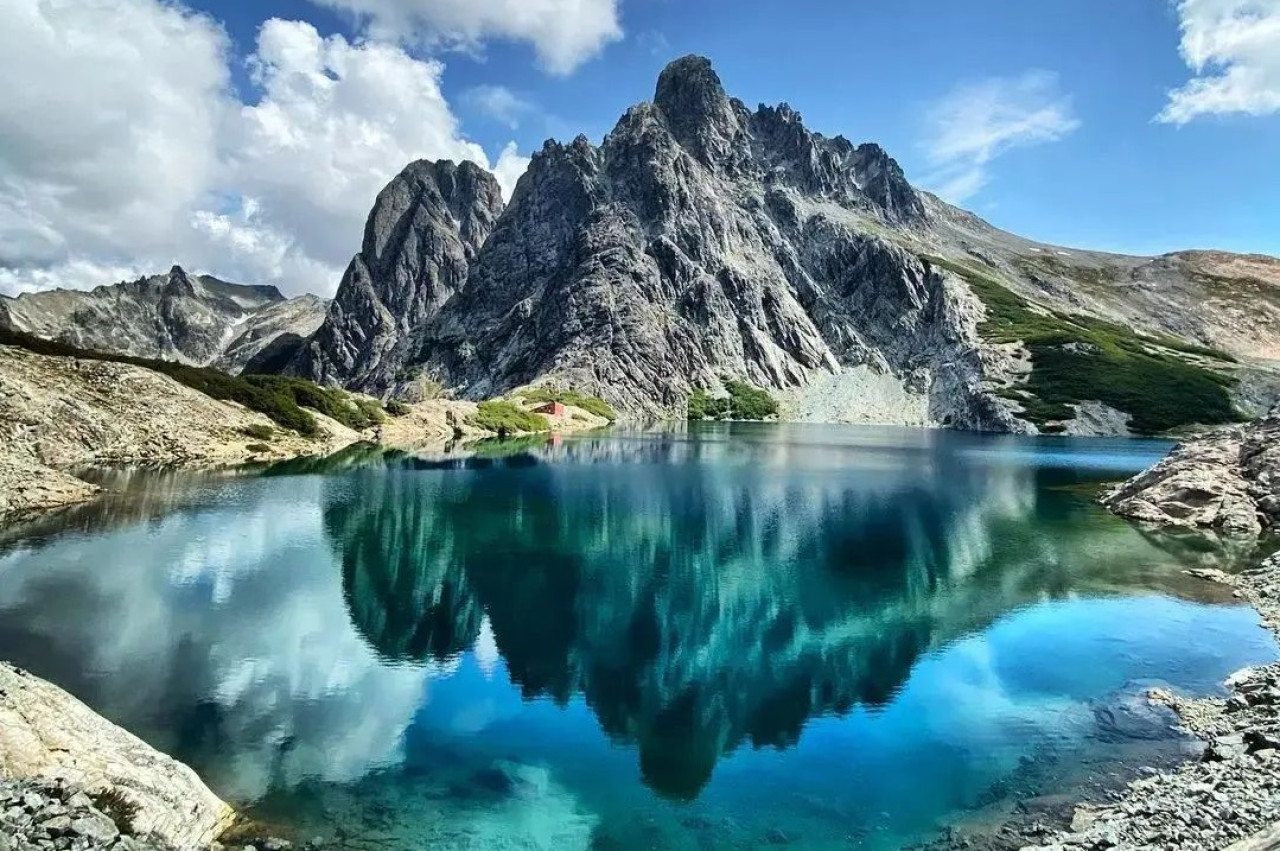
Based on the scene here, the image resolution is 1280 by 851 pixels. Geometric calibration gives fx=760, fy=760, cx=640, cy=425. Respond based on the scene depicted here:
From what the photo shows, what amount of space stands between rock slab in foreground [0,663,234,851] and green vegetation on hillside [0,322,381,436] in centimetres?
8765

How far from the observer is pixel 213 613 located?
1401 inches

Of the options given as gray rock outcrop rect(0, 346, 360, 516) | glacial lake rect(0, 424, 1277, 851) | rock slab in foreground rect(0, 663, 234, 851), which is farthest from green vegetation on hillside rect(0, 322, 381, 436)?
rock slab in foreground rect(0, 663, 234, 851)

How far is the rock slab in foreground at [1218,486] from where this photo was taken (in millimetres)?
60531

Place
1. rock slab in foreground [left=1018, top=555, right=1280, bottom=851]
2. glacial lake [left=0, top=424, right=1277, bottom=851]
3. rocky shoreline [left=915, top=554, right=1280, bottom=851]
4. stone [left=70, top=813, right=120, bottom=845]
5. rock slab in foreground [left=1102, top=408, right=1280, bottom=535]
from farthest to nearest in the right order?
rock slab in foreground [left=1102, top=408, right=1280, bottom=535] → glacial lake [left=0, top=424, right=1277, bottom=851] → rocky shoreline [left=915, top=554, right=1280, bottom=851] → rock slab in foreground [left=1018, top=555, right=1280, bottom=851] → stone [left=70, top=813, right=120, bottom=845]

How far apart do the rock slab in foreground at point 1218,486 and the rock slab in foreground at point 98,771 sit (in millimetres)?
70066

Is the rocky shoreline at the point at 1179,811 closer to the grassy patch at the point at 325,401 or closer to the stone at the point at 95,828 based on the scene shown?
the stone at the point at 95,828

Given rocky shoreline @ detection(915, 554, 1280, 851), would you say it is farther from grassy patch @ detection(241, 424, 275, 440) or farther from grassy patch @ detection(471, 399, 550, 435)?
grassy patch @ detection(471, 399, 550, 435)

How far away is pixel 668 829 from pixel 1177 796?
12806mm

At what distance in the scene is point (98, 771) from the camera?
17359 mm

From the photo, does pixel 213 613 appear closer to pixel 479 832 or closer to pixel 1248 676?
pixel 479 832

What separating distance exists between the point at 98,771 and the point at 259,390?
106310 millimetres

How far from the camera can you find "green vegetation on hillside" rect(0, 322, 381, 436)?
9366 cm

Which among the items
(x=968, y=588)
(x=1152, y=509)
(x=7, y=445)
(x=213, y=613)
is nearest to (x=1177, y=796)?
(x=968, y=588)

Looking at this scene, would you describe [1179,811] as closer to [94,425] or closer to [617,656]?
[617,656]
